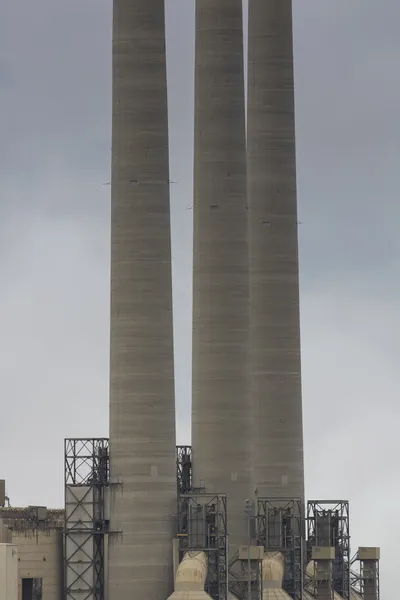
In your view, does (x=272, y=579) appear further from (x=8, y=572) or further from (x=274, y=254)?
(x=8, y=572)

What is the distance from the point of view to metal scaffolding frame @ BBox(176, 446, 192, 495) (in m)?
165

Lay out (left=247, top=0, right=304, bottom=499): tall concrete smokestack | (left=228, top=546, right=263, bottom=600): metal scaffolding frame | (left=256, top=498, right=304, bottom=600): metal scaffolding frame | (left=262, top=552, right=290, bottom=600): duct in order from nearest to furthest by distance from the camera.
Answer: (left=228, top=546, right=263, bottom=600): metal scaffolding frame
(left=262, top=552, right=290, bottom=600): duct
(left=256, top=498, right=304, bottom=600): metal scaffolding frame
(left=247, top=0, right=304, bottom=499): tall concrete smokestack

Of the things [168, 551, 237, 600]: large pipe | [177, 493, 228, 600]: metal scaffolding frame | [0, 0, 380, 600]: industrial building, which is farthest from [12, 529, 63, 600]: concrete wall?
[168, 551, 237, 600]: large pipe

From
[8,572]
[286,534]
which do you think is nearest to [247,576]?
[286,534]

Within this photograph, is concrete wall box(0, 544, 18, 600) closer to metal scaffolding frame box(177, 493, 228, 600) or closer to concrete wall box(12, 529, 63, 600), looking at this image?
concrete wall box(12, 529, 63, 600)

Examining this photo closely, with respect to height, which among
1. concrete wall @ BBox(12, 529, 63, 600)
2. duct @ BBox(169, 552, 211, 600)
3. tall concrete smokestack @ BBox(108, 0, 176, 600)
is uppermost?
tall concrete smokestack @ BBox(108, 0, 176, 600)

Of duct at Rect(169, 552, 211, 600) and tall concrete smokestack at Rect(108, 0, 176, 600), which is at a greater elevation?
tall concrete smokestack at Rect(108, 0, 176, 600)

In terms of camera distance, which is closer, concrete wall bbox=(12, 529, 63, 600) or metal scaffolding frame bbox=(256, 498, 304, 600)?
concrete wall bbox=(12, 529, 63, 600)

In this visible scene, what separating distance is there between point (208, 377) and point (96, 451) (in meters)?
11.7

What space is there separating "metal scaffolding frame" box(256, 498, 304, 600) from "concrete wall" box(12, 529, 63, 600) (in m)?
16.4

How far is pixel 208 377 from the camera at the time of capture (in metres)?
165

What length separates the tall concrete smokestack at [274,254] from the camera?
177 metres

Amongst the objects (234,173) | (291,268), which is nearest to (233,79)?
(234,173)

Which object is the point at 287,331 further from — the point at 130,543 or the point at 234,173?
the point at 130,543
